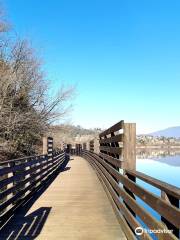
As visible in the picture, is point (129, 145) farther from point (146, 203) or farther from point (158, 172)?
point (158, 172)

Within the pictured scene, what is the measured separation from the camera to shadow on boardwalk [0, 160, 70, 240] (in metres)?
6.54

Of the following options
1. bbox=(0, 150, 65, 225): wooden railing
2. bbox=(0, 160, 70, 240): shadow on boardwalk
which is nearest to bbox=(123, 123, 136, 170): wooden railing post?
bbox=(0, 160, 70, 240): shadow on boardwalk

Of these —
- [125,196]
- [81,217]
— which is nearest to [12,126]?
[81,217]

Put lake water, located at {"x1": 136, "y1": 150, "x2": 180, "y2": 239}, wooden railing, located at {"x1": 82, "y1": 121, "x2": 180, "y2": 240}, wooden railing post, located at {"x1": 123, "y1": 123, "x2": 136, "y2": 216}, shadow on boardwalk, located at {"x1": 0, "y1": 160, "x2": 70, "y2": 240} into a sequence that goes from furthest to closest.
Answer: lake water, located at {"x1": 136, "y1": 150, "x2": 180, "y2": 239} < wooden railing post, located at {"x1": 123, "y1": 123, "x2": 136, "y2": 216} < shadow on boardwalk, located at {"x1": 0, "y1": 160, "x2": 70, "y2": 240} < wooden railing, located at {"x1": 82, "y1": 121, "x2": 180, "y2": 240}

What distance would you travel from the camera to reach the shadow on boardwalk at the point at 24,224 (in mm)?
6539

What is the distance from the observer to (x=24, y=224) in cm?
740

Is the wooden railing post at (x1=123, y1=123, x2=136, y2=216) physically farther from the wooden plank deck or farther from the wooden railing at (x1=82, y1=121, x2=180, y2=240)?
the wooden plank deck

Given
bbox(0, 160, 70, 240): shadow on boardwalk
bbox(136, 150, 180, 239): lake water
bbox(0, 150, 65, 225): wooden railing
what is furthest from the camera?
bbox(136, 150, 180, 239): lake water

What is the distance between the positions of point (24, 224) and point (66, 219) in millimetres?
967

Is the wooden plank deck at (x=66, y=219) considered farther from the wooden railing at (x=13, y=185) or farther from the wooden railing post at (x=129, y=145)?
the wooden railing post at (x=129, y=145)

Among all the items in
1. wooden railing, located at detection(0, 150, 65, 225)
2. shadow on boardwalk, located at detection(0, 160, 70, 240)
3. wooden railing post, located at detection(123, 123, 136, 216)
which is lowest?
shadow on boardwalk, located at detection(0, 160, 70, 240)

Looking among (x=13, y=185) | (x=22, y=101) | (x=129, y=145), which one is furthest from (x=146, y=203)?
(x=22, y=101)

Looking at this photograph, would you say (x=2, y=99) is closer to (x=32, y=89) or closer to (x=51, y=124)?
(x=32, y=89)

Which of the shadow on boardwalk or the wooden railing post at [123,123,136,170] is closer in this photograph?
the shadow on boardwalk
